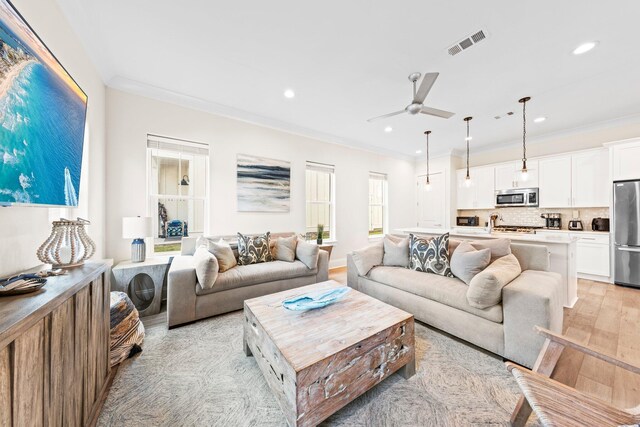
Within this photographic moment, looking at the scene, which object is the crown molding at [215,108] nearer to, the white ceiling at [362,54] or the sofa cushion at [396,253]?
the white ceiling at [362,54]

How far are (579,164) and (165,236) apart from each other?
7209 millimetres

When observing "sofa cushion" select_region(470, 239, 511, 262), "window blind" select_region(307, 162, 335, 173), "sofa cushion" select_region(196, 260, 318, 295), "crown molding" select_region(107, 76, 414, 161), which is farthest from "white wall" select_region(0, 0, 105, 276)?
"sofa cushion" select_region(470, 239, 511, 262)

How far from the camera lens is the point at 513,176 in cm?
→ 508

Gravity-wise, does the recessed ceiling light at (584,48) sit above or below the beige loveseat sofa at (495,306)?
above

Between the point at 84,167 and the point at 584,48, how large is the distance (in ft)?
16.1

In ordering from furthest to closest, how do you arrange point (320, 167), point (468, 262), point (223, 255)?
point (320, 167), point (223, 255), point (468, 262)

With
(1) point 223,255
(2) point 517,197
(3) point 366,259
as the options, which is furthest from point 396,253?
(2) point 517,197

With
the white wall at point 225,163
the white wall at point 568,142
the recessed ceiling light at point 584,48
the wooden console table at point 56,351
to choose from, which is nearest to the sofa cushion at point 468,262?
the recessed ceiling light at point 584,48

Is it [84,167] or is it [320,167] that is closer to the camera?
[84,167]

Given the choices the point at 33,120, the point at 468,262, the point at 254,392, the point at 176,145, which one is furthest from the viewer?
the point at 176,145

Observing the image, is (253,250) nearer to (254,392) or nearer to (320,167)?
(254,392)

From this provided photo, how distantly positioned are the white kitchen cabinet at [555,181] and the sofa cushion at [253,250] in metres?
5.57

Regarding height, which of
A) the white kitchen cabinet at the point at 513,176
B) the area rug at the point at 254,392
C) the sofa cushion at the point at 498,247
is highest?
the white kitchen cabinet at the point at 513,176

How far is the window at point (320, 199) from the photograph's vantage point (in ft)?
15.4
